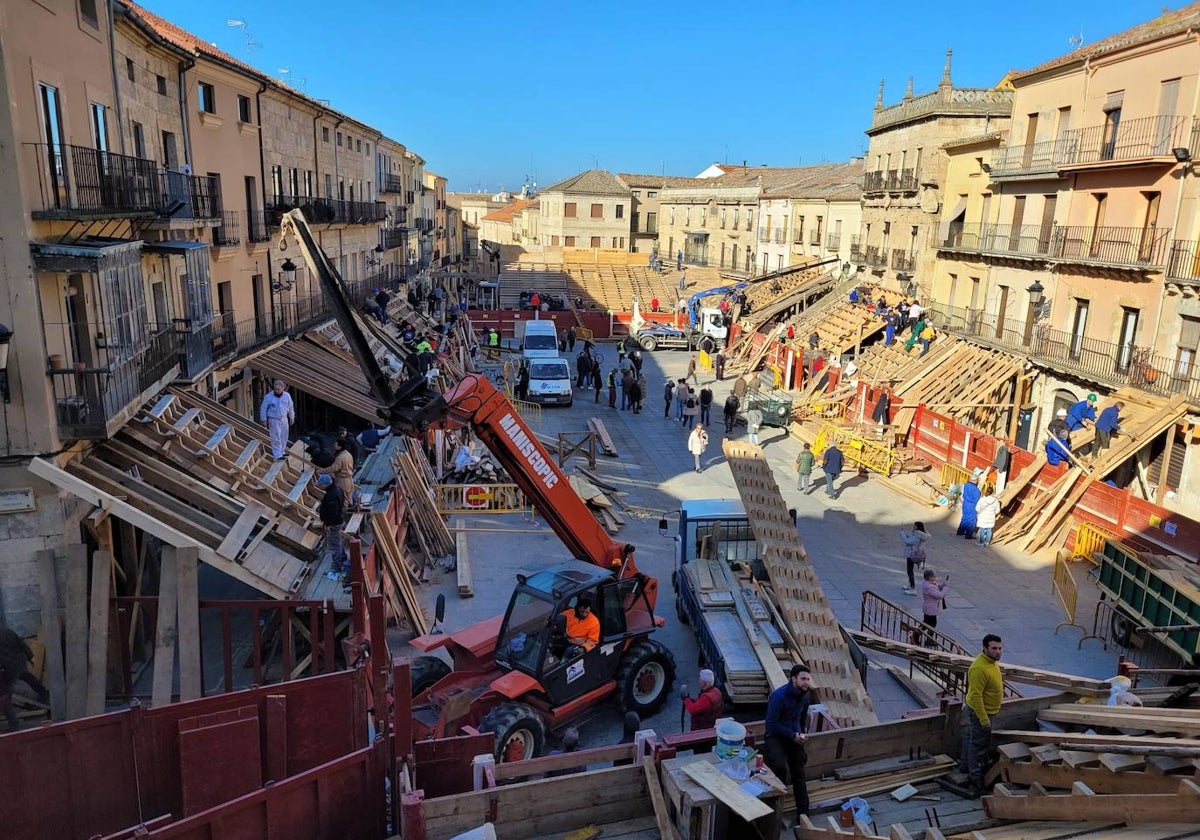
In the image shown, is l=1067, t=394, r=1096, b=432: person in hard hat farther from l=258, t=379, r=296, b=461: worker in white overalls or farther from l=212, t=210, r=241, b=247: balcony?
l=212, t=210, r=241, b=247: balcony

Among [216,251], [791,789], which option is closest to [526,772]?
[791,789]

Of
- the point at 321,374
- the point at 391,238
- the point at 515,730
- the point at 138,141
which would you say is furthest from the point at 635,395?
the point at 515,730

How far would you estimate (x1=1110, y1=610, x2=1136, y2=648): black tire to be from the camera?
12891mm

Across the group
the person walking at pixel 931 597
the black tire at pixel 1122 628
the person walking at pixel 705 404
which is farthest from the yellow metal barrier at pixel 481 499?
the black tire at pixel 1122 628

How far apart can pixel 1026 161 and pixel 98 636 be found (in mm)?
29912

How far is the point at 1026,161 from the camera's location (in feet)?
90.6

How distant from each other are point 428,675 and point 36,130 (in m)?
8.46

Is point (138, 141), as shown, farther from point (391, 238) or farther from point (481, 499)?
point (391, 238)

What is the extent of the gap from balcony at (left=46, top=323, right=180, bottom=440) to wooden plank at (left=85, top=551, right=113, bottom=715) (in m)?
2.57

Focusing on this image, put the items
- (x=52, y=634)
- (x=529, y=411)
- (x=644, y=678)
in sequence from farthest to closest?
(x=529, y=411), (x=644, y=678), (x=52, y=634)

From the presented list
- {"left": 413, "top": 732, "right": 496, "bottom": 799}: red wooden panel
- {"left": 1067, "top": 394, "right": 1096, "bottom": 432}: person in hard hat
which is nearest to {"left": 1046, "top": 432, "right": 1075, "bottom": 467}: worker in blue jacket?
{"left": 1067, "top": 394, "right": 1096, "bottom": 432}: person in hard hat

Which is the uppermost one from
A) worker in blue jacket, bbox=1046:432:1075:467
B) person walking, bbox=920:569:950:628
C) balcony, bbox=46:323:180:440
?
balcony, bbox=46:323:180:440

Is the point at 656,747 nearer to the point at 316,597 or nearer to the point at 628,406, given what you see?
the point at 316,597

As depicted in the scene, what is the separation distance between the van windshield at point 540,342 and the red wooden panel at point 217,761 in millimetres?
27951
